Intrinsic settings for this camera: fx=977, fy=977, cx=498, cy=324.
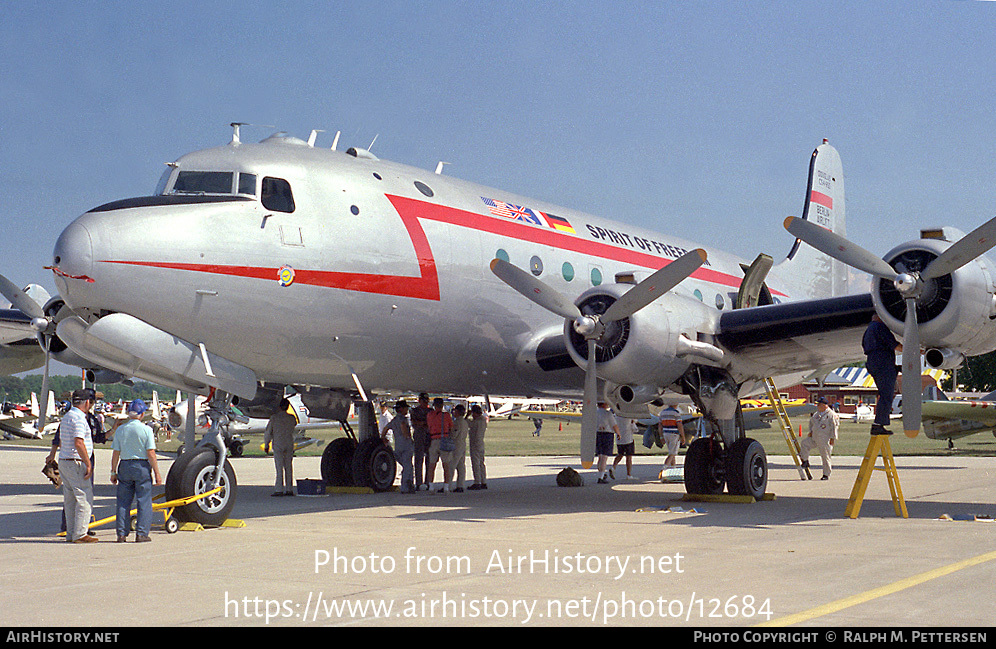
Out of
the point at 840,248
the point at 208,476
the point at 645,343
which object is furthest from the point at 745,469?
the point at 208,476

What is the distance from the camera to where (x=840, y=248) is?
11414 mm

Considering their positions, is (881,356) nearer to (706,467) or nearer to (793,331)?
(793,331)

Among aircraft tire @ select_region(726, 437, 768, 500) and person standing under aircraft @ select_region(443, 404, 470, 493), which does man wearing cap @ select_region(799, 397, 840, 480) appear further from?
person standing under aircraft @ select_region(443, 404, 470, 493)

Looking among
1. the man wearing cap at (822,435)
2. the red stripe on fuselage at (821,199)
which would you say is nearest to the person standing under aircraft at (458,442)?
the man wearing cap at (822,435)

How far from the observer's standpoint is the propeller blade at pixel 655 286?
11.7m

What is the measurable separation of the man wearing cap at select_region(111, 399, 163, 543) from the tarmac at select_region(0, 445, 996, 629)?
26cm

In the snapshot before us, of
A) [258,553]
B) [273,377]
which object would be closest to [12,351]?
[273,377]

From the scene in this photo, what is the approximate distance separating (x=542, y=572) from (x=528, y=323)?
22.8 feet

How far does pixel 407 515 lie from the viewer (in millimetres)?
11969

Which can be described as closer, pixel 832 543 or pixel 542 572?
pixel 542 572

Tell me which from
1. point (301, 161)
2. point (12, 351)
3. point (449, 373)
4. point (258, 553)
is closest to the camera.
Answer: point (258, 553)

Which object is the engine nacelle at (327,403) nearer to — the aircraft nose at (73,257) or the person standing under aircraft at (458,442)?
the person standing under aircraft at (458,442)

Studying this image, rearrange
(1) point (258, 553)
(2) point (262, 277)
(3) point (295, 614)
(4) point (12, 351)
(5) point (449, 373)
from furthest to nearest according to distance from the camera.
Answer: (4) point (12, 351), (5) point (449, 373), (2) point (262, 277), (1) point (258, 553), (3) point (295, 614)

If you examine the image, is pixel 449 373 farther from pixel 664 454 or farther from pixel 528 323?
pixel 664 454
